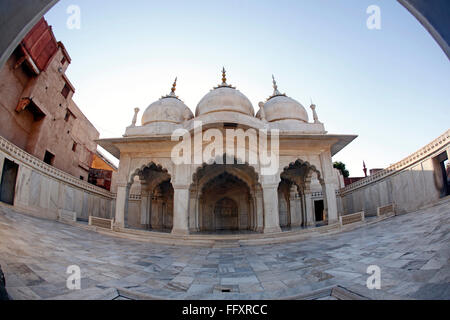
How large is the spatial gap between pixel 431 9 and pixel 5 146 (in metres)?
13.8

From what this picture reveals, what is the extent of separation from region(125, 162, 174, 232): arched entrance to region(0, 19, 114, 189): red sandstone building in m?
6.83

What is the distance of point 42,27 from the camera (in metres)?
13.4

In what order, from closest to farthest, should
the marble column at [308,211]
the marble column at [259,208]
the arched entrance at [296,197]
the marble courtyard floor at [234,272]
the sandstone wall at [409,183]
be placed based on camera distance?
the marble courtyard floor at [234,272], the sandstone wall at [409,183], the marble column at [259,208], the marble column at [308,211], the arched entrance at [296,197]

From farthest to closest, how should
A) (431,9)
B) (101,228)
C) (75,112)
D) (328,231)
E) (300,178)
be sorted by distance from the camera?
(75,112)
(300,178)
(101,228)
(328,231)
(431,9)

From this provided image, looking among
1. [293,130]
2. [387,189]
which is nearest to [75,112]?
[293,130]

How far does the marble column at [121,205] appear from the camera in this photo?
10461 mm

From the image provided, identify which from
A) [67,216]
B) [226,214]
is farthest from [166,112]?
[226,214]

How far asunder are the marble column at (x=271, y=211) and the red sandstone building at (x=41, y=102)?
14957mm

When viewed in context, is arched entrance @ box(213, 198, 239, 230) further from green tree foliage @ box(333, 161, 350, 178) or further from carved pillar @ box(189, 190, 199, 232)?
green tree foliage @ box(333, 161, 350, 178)

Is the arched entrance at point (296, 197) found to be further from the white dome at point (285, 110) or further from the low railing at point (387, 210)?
the low railing at point (387, 210)

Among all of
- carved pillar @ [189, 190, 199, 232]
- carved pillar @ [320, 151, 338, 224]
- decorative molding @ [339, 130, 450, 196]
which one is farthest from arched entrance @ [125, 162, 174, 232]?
decorative molding @ [339, 130, 450, 196]

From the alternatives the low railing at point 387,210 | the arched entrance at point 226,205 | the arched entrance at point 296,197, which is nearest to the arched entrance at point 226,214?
the arched entrance at point 226,205

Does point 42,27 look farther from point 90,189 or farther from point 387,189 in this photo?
point 387,189

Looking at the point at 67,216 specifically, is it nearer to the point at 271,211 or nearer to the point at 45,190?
the point at 45,190
